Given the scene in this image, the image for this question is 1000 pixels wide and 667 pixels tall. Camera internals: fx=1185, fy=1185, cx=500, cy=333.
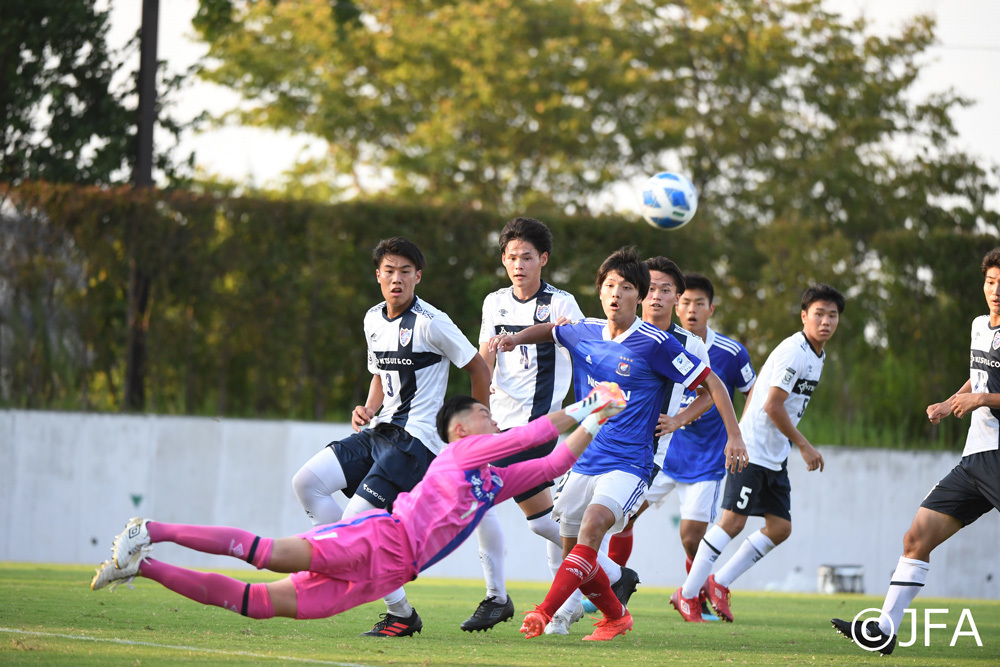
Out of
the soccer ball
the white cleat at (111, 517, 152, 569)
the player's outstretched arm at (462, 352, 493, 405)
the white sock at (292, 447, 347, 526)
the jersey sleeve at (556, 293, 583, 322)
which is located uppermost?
the soccer ball

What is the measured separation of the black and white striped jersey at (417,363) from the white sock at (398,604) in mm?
868

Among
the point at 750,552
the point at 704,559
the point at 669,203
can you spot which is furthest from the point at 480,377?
the point at 669,203

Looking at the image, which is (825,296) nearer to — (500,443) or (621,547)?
(621,547)

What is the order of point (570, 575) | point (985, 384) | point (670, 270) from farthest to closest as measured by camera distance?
point (670, 270), point (985, 384), point (570, 575)

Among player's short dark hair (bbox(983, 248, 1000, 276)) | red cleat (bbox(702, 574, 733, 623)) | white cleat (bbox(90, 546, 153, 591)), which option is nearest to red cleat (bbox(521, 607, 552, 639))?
white cleat (bbox(90, 546, 153, 591))

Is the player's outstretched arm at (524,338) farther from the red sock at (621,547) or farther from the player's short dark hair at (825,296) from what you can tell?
the player's short dark hair at (825,296)

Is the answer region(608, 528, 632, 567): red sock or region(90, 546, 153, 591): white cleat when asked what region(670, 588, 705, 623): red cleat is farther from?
region(90, 546, 153, 591): white cleat

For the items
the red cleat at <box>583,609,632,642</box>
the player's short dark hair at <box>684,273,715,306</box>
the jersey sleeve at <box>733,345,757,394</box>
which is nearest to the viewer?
the red cleat at <box>583,609,632,642</box>

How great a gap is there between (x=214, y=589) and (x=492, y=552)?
2573 mm

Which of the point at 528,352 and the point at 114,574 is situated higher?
the point at 528,352

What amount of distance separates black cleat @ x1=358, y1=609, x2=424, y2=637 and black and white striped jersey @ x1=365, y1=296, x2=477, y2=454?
3.16ft

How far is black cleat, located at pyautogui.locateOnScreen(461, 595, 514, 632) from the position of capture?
22.8 ft

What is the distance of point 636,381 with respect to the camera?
266 inches

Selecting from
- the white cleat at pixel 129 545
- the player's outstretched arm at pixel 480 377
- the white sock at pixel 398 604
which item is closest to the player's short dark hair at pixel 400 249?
the player's outstretched arm at pixel 480 377
